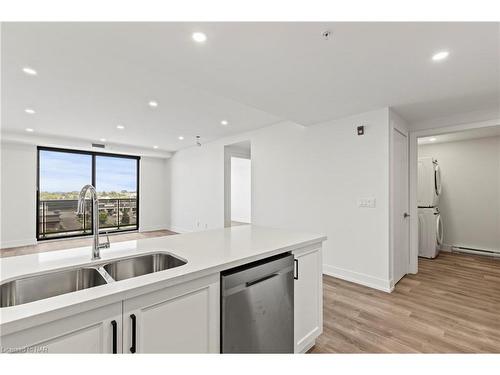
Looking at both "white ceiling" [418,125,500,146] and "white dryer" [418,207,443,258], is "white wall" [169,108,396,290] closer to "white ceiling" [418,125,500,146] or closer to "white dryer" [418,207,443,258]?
"white ceiling" [418,125,500,146]

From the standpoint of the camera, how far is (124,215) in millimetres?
6816

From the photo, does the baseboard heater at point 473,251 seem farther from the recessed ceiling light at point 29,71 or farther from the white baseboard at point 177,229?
the recessed ceiling light at point 29,71

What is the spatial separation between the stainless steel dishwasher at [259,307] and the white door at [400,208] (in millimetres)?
2170

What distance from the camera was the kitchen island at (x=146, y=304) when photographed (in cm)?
74

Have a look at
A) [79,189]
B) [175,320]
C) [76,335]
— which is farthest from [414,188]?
[79,189]

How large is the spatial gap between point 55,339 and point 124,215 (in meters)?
6.83

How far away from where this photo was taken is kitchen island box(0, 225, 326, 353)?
2.44ft

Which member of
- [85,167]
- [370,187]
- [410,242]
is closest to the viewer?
[370,187]

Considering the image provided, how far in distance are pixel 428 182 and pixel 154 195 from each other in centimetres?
703

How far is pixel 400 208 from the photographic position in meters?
3.19

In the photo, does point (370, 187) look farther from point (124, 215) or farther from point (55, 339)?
point (124, 215)
